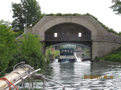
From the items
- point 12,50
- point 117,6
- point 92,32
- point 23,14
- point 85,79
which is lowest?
point 85,79

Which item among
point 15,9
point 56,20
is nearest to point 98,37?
point 56,20

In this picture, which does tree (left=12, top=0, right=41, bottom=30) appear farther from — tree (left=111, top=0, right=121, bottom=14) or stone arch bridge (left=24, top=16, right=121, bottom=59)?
tree (left=111, top=0, right=121, bottom=14)

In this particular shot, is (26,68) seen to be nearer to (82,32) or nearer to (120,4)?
(120,4)

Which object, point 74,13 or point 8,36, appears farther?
point 74,13

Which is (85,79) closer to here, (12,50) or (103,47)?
(12,50)

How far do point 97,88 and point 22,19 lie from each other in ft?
183

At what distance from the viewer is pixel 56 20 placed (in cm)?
4272

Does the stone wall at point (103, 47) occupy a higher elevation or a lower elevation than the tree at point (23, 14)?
lower

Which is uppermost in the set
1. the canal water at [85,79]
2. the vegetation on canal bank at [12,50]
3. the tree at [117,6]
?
the tree at [117,6]

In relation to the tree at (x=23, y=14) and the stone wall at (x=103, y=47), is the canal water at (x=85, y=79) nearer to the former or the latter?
the stone wall at (x=103, y=47)

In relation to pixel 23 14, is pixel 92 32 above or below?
below

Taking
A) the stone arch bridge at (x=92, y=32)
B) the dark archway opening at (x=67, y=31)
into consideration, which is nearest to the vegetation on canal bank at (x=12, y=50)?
the stone arch bridge at (x=92, y=32)

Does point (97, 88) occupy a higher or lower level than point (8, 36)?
lower

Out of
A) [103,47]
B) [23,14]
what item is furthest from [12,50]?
[23,14]
